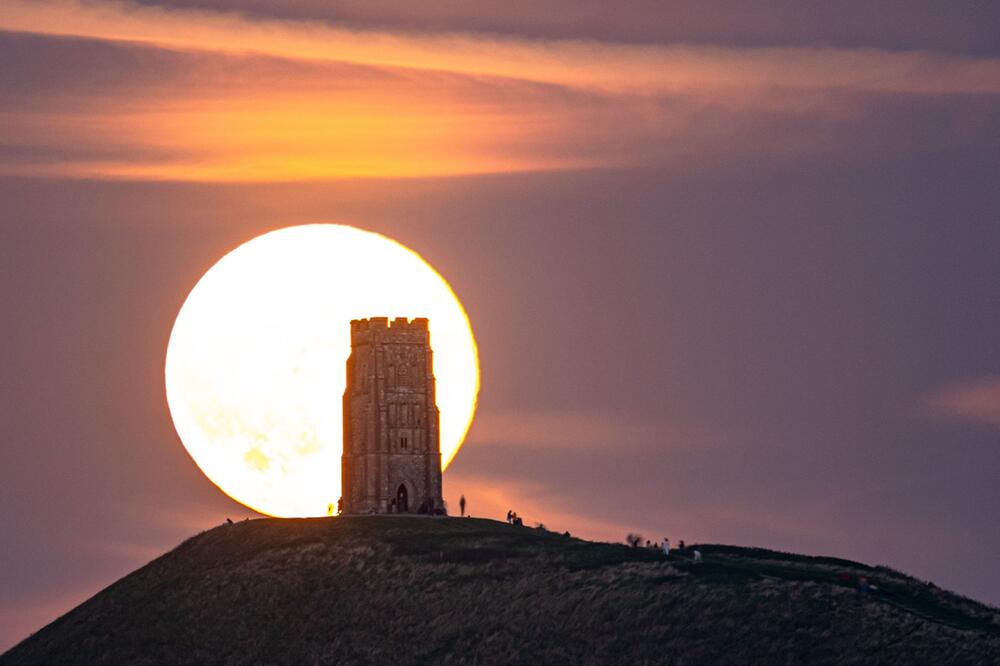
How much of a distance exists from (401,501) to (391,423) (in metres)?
4.69

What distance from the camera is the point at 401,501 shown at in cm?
12475

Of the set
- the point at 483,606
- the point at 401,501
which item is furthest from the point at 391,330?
the point at 483,606

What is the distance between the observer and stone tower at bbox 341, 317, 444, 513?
124750 millimetres

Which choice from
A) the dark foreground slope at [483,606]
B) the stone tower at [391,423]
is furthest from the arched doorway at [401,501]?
the dark foreground slope at [483,606]

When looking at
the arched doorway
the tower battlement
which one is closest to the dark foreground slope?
the arched doorway

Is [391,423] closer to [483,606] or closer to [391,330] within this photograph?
[391,330]

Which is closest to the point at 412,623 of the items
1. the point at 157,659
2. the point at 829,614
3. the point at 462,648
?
the point at 462,648

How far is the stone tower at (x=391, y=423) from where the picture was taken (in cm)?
12475

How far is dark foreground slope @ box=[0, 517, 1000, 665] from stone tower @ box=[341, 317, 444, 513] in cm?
745

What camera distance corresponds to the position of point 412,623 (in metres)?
103

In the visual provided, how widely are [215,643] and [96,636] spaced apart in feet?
27.7

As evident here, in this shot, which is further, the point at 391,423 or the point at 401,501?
the point at 391,423

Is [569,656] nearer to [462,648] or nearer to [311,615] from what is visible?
[462,648]

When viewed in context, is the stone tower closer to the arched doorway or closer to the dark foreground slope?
the arched doorway
